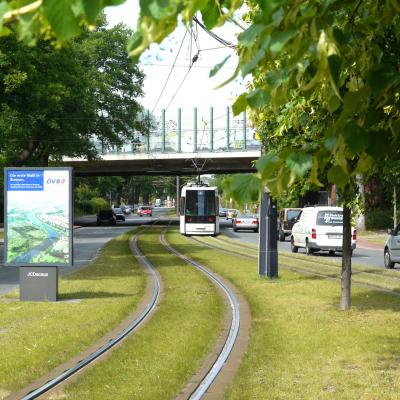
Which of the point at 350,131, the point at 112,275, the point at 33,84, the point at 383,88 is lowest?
the point at 112,275

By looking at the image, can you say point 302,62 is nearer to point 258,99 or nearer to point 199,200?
point 258,99

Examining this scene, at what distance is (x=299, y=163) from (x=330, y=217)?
23.9m

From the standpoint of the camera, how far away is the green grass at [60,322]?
23.5 ft

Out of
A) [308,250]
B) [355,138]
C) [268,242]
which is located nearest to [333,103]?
[355,138]

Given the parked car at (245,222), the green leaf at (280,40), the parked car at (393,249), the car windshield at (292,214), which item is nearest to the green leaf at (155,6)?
the green leaf at (280,40)

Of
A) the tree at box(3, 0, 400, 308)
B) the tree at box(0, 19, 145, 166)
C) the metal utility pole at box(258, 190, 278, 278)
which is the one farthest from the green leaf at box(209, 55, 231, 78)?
the metal utility pole at box(258, 190, 278, 278)

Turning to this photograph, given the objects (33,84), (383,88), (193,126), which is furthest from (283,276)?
(193,126)

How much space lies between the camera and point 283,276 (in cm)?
1655

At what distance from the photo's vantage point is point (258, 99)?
2961 millimetres

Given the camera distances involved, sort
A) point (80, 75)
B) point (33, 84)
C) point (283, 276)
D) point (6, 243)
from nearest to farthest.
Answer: point (6, 243)
point (283, 276)
point (33, 84)
point (80, 75)

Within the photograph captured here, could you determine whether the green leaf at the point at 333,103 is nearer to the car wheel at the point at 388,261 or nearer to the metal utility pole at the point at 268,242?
the metal utility pole at the point at 268,242

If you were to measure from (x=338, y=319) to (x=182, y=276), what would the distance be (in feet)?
22.9

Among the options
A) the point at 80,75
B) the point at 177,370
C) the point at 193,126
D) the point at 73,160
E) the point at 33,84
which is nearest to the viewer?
the point at 177,370

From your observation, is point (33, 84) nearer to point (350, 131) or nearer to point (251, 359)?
point (251, 359)
